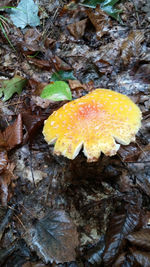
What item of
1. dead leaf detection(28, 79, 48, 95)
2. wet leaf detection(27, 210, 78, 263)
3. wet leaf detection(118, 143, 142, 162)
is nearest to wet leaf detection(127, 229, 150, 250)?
wet leaf detection(27, 210, 78, 263)

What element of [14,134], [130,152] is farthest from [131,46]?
[14,134]

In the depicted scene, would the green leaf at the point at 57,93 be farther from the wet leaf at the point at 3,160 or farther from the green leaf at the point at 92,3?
the green leaf at the point at 92,3

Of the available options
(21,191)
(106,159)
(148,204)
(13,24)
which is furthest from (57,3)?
(148,204)

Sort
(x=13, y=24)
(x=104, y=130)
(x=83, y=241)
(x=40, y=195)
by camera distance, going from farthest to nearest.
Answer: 1. (x=13, y=24)
2. (x=40, y=195)
3. (x=83, y=241)
4. (x=104, y=130)

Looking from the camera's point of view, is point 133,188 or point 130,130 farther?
point 133,188

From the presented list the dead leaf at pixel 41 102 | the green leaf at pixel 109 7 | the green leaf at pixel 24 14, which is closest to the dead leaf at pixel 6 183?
the dead leaf at pixel 41 102

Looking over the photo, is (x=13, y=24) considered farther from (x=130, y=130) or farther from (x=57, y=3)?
(x=130, y=130)

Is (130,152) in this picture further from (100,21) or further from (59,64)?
(100,21)
